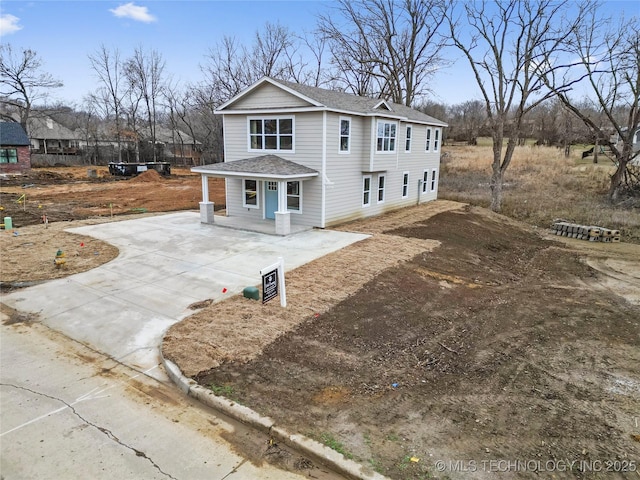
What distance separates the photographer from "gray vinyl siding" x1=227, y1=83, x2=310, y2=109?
15.4 meters

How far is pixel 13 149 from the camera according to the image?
36.9 m

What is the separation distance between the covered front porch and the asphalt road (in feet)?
29.8

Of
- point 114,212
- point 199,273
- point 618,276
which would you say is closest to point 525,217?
point 618,276

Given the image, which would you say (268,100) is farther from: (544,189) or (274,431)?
(544,189)

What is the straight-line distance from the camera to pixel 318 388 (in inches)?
216

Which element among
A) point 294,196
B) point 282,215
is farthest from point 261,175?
point 294,196

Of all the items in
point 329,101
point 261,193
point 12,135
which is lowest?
point 261,193

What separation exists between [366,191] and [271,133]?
520cm

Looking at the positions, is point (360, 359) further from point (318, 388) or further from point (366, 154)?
point (366, 154)

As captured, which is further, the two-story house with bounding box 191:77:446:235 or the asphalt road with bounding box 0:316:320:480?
the two-story house with bounding box 191:77:446:235

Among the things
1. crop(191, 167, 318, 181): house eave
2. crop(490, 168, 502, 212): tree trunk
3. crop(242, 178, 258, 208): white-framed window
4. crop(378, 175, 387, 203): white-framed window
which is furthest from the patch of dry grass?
crop(242, 178, 258, 208): white-framed window

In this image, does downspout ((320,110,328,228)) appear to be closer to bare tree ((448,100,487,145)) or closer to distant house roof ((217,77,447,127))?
distant house roof ((217,77,447,127))

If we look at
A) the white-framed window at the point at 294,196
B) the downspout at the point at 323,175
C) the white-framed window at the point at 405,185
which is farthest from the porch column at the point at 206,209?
the white-framed window at the point at 405,185

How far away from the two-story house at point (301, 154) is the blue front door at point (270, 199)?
0.04 m
